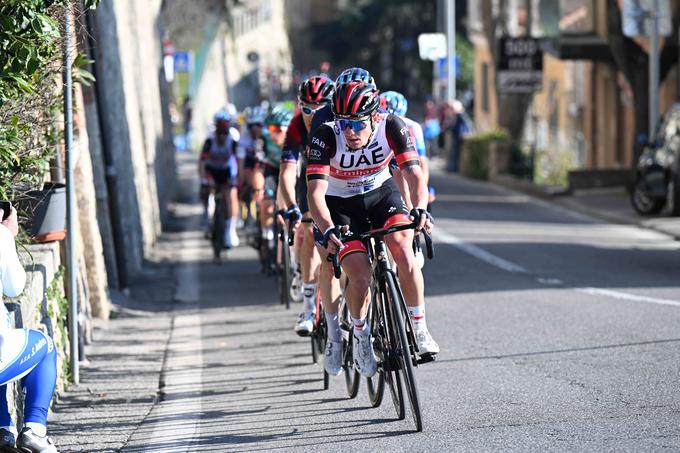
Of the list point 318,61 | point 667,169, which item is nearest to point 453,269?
point 667,169

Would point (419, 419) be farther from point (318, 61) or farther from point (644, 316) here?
point (318, 61)

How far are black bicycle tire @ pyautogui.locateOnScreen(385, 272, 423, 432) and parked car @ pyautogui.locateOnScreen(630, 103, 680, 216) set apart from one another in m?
14.7

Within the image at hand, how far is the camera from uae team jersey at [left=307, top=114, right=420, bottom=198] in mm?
8250

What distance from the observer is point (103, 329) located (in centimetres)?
1280

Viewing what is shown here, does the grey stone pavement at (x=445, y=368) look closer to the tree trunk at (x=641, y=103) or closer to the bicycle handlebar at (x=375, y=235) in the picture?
the bicycle handlebar at (x=375, y=235)

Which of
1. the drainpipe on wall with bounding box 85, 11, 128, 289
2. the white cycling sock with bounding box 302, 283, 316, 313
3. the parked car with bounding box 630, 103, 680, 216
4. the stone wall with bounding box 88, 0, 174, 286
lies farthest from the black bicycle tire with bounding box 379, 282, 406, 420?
the parked car with bounding box 630, 103, 680, 216

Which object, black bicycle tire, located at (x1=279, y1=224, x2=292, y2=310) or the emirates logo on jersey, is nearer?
the emirates logo on jersey

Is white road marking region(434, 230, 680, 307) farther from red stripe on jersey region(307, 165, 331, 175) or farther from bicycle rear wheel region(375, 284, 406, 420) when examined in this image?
red stripe on jersey region(307, 165, 331, 175)

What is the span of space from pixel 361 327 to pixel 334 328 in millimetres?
632

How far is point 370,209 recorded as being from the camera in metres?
8.40

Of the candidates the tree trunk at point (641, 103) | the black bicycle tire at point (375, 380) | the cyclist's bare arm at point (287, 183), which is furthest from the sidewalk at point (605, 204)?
the black bicycle tire at point (375, 380)

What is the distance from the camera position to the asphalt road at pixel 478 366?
763cm

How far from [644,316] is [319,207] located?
441 centimetres

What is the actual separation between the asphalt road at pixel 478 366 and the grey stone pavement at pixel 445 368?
0.8 inches
